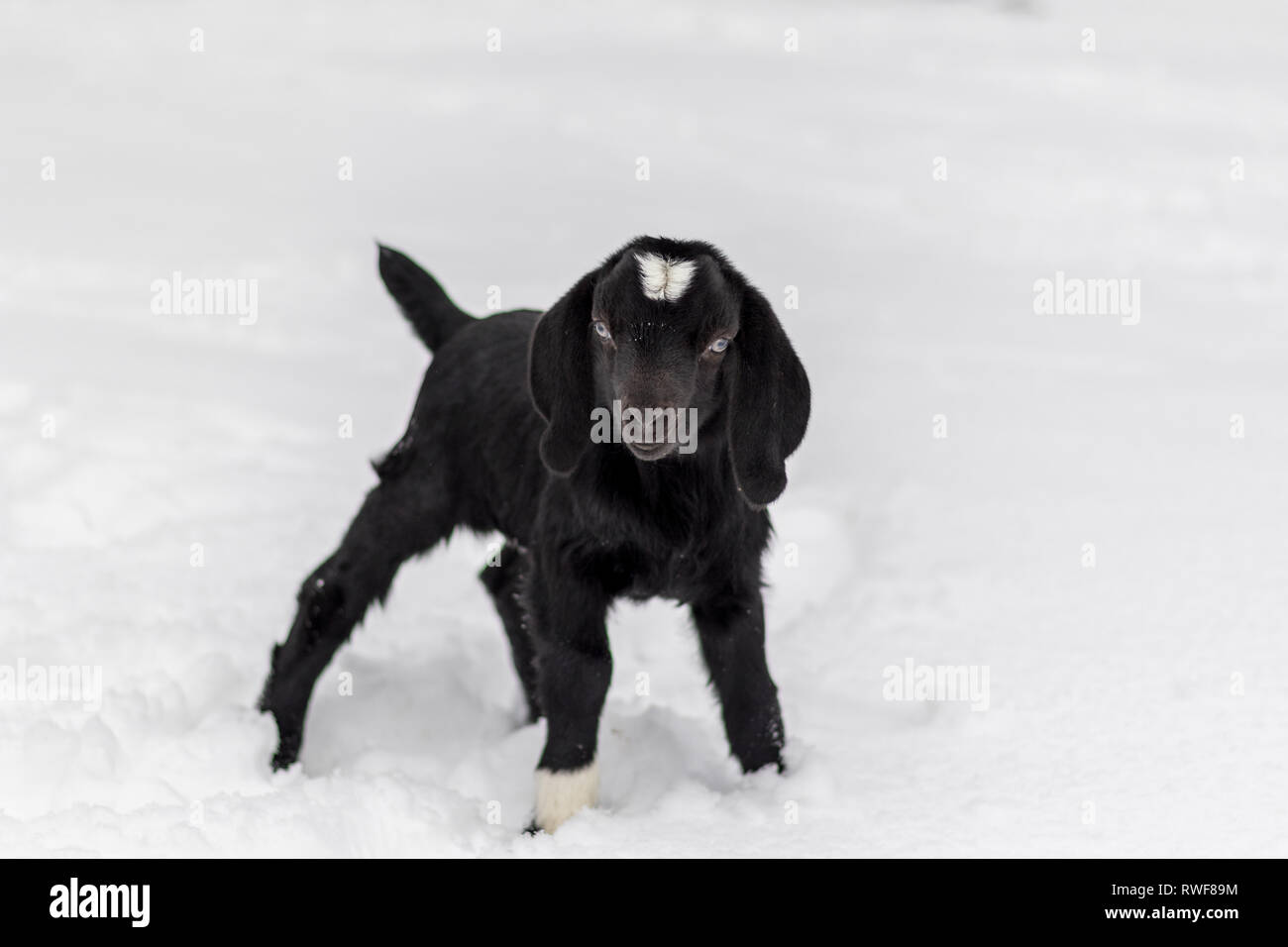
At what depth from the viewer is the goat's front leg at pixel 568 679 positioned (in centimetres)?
419

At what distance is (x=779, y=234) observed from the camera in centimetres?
990

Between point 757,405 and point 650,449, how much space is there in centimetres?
43

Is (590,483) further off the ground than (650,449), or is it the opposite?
(650,449)

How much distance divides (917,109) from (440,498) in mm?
8550

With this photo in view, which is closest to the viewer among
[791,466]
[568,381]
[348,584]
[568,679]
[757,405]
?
[757,405]

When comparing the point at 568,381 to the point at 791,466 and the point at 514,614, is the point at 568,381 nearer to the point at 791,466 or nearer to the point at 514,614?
the point at 514,614

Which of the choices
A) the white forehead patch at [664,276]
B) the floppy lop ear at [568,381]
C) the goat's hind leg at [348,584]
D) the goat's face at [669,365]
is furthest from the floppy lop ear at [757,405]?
the goat's hind leg at [348,584]

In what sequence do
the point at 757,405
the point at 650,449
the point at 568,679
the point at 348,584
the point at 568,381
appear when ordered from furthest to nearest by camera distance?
the point at 348,584 < the point at 568,679 < the point at 568,381 < the point at 757,405 < the point at 650,449

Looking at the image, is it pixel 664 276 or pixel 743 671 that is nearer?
pixel 664 276

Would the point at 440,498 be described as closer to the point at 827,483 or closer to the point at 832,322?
the point at 827,483

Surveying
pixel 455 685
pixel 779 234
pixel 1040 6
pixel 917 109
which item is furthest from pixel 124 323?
pixel 1040 6

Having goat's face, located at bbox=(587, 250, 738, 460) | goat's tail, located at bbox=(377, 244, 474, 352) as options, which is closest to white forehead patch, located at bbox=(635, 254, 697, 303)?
goat's face, located at bbox=(587, 250, 738, 460)

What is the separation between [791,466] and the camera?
7.16m

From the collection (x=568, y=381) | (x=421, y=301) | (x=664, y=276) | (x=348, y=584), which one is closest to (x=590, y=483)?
(x=568, y=381)
